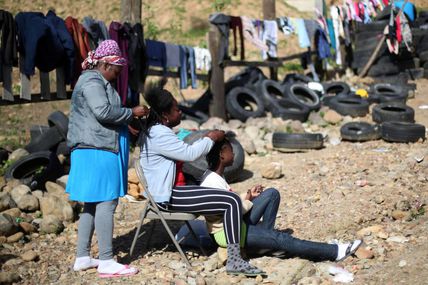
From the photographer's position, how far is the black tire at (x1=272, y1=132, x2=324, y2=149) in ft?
32.0

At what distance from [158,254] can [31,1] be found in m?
19.3

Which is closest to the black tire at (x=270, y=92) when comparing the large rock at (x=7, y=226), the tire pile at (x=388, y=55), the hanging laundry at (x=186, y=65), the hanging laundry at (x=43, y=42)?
the hanging laundry at (x=186, y=65)

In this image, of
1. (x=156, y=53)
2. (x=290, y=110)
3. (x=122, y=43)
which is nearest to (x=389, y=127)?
(x=290, y=110)

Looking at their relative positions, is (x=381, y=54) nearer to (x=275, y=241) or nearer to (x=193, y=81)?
(x=193, y=81)

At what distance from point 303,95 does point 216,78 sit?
2396 millimetres

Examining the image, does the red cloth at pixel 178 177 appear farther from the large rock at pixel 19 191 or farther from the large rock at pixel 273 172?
the large rock at pixel 273 172

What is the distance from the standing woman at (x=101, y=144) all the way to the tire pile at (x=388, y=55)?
38.6ft

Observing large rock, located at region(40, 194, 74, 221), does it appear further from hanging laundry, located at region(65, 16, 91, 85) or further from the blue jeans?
the blue jeans

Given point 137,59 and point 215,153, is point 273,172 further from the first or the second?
point 215,153

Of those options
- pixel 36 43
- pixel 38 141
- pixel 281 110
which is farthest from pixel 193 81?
→ pixel 36 43

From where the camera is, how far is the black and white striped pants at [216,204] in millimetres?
4902

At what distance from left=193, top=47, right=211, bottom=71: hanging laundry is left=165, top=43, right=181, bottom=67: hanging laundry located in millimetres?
528

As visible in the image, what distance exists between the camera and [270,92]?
13.1 metres

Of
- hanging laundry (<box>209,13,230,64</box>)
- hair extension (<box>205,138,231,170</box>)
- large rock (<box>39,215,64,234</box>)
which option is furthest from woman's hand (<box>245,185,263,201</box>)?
hanging laundry (<box>209,13,230,64</box>)
